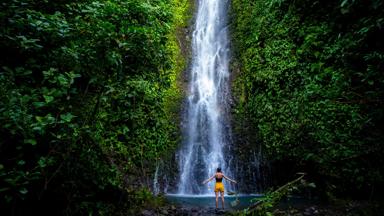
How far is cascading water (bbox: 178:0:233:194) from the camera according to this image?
10.1 meters

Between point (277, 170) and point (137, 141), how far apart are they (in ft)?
15.7

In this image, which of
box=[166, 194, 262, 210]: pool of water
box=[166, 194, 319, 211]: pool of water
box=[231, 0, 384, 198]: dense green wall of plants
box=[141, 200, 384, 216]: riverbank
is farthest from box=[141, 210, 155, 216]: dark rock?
box=[231, 0, 384, 198]: dense green wall of plants

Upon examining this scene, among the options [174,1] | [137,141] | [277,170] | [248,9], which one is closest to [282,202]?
[277,170]

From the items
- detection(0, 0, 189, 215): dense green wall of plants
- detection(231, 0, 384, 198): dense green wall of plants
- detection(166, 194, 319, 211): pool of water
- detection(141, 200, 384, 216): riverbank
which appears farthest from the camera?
detection(166, 194, 319, 211): pool of water

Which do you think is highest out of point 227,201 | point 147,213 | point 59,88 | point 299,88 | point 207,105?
point 207,105

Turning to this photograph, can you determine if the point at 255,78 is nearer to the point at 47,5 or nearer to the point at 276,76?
the point at 276,76

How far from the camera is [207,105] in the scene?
11.7 metres

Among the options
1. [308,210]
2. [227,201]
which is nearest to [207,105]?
[227,201]

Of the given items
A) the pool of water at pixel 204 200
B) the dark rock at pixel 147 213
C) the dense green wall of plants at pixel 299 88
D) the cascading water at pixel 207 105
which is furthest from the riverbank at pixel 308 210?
the cascading water at pixel 207 105

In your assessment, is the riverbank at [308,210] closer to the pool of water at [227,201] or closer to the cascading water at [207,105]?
the pool of water at [227,201]

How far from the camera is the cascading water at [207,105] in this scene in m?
10.1

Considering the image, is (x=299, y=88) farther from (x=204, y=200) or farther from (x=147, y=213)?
(x=147, y=213)

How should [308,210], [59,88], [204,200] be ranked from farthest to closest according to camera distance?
1. [204,200]
2. [308,210]
3. [59,88]

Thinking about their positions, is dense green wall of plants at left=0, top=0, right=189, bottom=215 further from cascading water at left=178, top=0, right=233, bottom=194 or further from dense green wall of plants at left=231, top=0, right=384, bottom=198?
cascading water at left=178, top=0, right=233, bottom=194
